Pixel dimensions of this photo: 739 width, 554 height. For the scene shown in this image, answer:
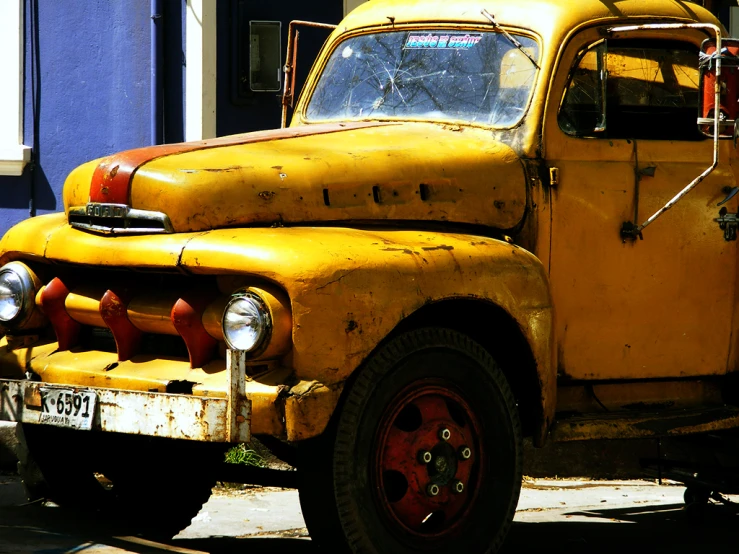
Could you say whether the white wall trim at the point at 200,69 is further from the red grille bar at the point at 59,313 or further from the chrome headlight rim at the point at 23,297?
the red grille bar at the point at 59,313

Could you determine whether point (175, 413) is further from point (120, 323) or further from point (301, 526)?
point (301, 526)

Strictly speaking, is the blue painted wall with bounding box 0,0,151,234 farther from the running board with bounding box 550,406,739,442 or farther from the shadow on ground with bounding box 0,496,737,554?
the running board with bounding box 550,406,739,442

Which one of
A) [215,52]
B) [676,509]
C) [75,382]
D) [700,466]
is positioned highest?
[215,52]

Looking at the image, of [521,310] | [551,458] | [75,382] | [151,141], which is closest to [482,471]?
[521,310]

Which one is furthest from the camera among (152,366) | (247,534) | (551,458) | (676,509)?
(551,458)

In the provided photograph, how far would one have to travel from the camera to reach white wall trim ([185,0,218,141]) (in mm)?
9516

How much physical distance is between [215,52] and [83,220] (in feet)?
13.9

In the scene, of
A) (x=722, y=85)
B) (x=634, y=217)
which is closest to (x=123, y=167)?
(x=634, y=217)

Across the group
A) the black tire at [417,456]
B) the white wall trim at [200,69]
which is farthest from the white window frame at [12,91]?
the black tire at [417,456]

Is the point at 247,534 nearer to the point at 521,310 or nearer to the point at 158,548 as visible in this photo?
the point at 158,548

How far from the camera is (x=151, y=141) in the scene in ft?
31.7

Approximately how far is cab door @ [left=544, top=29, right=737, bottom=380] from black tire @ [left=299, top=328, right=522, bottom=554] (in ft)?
2.10

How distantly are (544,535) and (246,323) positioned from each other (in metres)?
2.65

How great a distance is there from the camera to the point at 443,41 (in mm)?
6316
